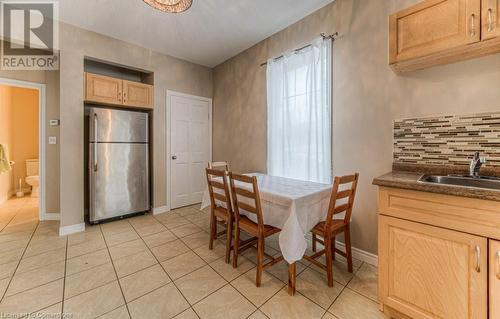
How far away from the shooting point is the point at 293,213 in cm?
155

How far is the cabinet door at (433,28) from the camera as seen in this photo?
1311 millimetres

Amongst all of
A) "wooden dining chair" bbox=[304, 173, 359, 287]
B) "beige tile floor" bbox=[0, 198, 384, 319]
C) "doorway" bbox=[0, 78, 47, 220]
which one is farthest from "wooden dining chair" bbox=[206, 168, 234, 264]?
"doorway" bbox=[0, 78, 47, 220]

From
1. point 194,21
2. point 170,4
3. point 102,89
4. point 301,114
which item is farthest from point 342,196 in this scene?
point 102,89

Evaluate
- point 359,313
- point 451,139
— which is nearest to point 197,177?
point 359,313

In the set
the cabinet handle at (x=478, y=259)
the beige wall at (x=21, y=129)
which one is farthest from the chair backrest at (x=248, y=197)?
the beige wall at (x=21, y=129)

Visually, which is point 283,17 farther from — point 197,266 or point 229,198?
point 197,266

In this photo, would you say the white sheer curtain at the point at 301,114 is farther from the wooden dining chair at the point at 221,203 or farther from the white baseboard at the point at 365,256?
the wooden dining chair at the point at 221,203

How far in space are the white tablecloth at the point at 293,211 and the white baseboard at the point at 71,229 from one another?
2594 mm

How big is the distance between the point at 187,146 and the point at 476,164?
3654 millimetres

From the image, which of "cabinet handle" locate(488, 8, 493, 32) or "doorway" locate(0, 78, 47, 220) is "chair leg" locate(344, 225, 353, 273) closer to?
"cabinet handle" locate(488, 8, 493, 32)

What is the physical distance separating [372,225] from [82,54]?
405cm
